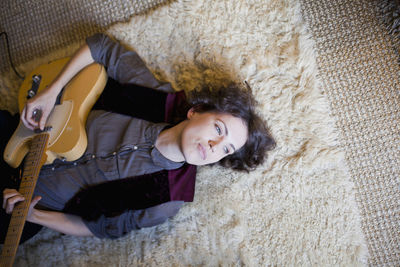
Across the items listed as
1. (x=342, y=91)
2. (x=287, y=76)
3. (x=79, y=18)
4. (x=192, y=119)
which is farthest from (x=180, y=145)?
(x=79, y=18)

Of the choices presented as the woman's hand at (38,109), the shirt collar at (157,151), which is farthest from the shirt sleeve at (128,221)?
the woman's hand at (38,109)

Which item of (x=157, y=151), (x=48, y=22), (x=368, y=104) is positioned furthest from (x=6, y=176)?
(x=368, y=104)

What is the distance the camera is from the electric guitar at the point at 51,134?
2.37 feet

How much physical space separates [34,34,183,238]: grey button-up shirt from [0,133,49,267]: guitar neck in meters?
0.10

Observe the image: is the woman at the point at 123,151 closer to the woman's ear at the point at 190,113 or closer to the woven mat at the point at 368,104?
the woman's ear at the point at 190,113

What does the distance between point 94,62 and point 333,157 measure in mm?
873

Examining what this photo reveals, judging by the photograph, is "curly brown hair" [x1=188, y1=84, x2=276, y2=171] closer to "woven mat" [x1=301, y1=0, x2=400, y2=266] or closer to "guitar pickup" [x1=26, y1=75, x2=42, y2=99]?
"woven mat" [x1=301, y1=0, x2=400, y2=266]

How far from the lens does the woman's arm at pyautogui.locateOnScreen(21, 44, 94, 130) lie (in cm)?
81

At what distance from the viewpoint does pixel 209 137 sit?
0.77 meters

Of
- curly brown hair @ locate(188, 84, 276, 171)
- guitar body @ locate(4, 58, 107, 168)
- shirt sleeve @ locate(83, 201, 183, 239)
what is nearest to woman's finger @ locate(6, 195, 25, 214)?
guitar body @ locate(4, 58, 107, 168)

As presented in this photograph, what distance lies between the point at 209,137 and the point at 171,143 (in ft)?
0.45

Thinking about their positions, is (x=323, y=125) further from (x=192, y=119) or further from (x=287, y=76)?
(x=192, y=119)

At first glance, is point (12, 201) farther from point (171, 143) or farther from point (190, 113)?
point (190, 113)

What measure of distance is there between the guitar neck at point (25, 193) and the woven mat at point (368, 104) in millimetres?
915
